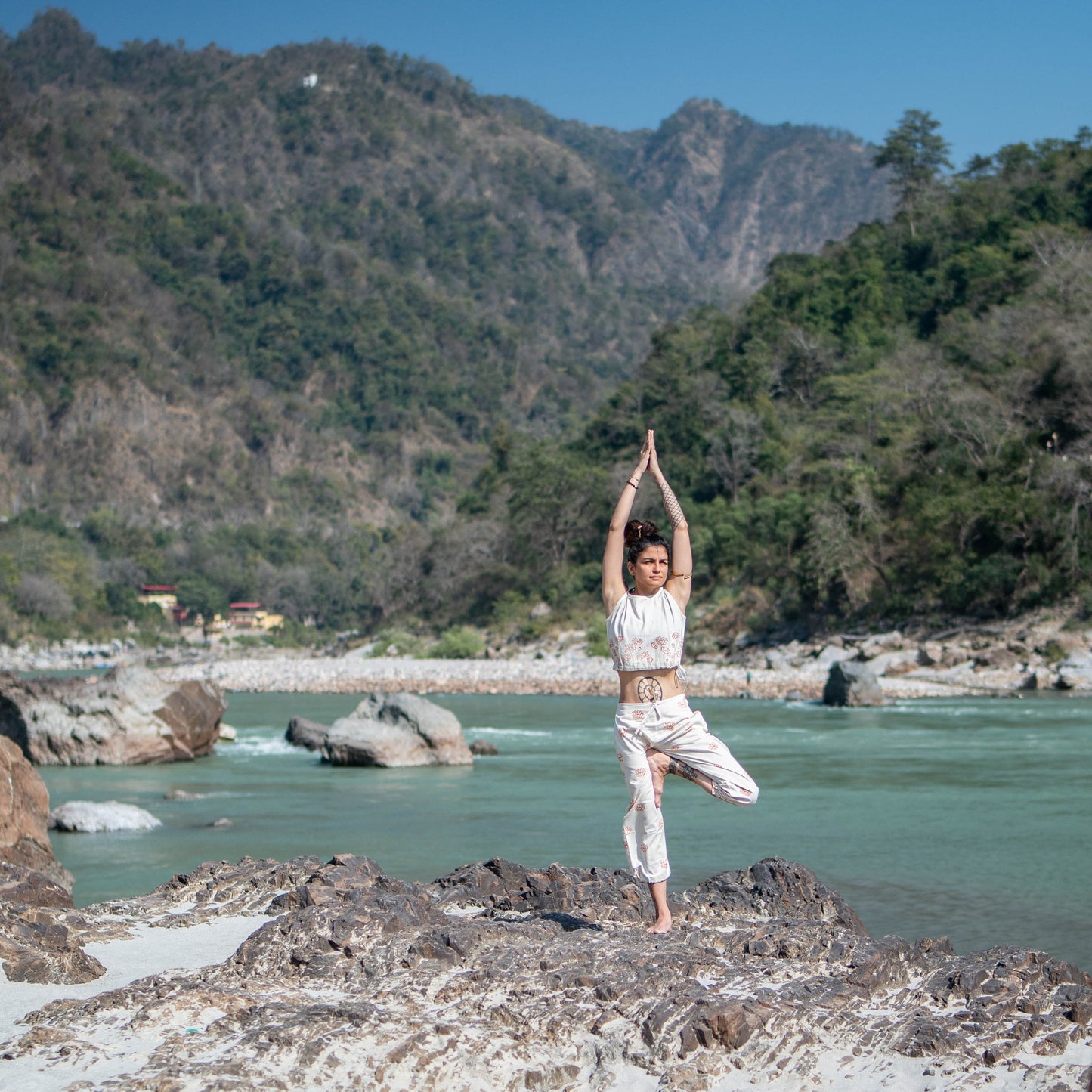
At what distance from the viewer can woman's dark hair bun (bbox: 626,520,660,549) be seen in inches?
185

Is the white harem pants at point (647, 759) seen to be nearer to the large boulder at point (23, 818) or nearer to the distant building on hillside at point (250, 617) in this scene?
the large boulder at point (23, 818)

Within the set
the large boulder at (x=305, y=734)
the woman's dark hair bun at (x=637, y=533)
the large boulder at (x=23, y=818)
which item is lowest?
the large boulder at (x=305, y=734)

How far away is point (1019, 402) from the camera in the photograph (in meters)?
33.2

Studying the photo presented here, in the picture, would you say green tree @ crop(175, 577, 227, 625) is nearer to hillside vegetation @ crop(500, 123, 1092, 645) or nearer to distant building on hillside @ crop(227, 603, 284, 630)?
distant building on hillside @ crop(227, 603, 284, 630)

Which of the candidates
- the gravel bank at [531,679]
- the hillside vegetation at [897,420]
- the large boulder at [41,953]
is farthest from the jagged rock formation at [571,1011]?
the hillside vegetation at [897,420]

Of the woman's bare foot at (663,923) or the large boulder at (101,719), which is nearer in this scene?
the woman's bare foot at (663,923)

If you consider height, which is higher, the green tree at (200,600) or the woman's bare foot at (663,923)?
the woman's bare foot at (663,923)

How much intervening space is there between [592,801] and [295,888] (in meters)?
7.12

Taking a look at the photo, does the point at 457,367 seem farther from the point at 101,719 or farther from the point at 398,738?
the point at 398,738

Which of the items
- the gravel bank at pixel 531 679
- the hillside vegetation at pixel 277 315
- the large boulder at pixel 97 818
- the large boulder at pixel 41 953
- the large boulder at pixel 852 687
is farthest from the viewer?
the hillside vegetation at pixel 277 315

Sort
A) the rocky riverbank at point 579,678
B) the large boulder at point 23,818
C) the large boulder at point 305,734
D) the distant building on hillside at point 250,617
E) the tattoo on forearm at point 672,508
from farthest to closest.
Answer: the distant building on hillside at point 250,617
the rocky riverbank at point 579,678
the large boulder at point 305,734
the large boulder at point 23,818
the tattoo on forearm at point 672,508

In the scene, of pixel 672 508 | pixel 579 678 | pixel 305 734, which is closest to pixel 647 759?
pixel 672 508

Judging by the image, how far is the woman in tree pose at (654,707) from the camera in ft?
15.1

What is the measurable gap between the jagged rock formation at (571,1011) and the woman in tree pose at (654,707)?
1.43 ft
